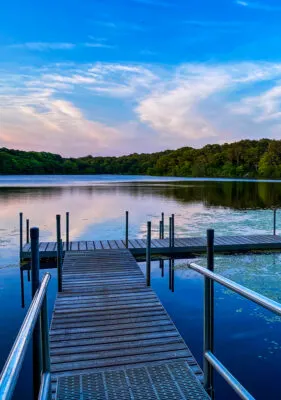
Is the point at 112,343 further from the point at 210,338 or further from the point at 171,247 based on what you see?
the point at 171,247

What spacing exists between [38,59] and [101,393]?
88.9ft

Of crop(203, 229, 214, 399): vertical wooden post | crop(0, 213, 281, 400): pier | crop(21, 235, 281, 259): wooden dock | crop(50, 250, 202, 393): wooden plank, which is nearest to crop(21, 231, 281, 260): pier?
crop(21, 235, 281, 259): wooden dock

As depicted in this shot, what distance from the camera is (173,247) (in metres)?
11.5

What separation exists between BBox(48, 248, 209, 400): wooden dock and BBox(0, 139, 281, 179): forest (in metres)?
83.3

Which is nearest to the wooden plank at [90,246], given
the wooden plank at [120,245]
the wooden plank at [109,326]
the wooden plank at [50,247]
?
the wooden plank at [120,245]

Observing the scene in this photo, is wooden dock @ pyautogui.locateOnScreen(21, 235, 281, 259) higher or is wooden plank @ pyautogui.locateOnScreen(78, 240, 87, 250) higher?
wooden plank @ pyautogui.locateOnScreen(78, 240, 87, 250)

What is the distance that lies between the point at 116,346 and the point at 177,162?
121 metres

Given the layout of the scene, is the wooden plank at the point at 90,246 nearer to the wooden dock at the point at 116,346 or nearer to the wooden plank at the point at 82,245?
the wooden plank at the point at 82,245

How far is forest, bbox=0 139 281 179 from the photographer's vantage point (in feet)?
303

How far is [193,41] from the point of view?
25609mm

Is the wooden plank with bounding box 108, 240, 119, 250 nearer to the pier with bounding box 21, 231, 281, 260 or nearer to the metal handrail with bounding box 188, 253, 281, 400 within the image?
the pier with bounding box 21, 231, 281, 260

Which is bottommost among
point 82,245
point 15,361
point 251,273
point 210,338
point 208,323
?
point 251,273

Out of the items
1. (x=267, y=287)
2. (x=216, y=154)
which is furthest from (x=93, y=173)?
(x=267, y=287)

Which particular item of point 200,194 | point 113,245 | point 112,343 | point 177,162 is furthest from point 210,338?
point 177,162
